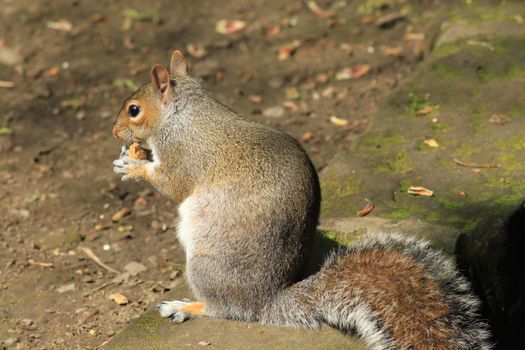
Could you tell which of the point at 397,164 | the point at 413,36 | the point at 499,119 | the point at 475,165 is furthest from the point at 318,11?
the point at 475,165

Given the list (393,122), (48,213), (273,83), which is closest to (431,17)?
(273,83)

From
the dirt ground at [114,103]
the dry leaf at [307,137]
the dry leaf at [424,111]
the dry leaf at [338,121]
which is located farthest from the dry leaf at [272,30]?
the dry leaf at [424,111]

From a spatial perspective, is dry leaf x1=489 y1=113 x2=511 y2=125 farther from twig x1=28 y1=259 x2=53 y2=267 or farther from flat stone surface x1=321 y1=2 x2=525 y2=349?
twig x1=28 y1=259 x2=53 y2=267

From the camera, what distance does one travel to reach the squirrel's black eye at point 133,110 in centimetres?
334

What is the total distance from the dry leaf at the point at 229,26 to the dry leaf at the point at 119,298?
297cm

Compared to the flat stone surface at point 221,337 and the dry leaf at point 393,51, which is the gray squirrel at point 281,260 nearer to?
the flat stone surface at point 221,337

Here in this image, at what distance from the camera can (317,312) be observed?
2721 mm

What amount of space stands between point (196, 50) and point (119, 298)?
2715 mm

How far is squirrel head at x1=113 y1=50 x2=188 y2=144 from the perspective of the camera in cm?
326

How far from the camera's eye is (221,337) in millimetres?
2742

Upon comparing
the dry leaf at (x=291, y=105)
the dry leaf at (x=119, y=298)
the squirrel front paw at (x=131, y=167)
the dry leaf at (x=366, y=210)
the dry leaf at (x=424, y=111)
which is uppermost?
the squirrel front paw at (x=131, y=167)

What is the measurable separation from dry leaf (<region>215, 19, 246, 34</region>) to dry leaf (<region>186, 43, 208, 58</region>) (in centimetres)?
→ 27

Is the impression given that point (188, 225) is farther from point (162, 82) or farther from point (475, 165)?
point (475, 165)

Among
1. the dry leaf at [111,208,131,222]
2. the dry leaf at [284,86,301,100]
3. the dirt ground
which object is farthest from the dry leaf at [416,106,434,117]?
the dry leaf at [111,208,131,222]
